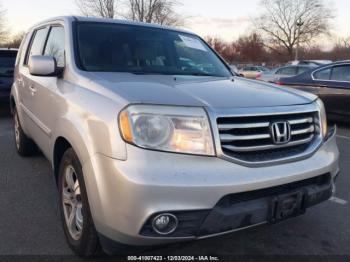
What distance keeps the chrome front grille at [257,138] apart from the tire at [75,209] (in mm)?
955

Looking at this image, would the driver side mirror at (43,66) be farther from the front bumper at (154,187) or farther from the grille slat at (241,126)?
the grille slat at (241,126)

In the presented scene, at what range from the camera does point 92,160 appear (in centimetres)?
236

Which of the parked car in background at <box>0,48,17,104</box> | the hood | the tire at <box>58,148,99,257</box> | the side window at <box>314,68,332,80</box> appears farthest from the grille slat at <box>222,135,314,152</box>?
the parked car in background at <box>0,48,17,104</box>

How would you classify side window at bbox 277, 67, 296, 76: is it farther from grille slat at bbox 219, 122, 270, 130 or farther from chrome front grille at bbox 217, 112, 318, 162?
grille slat at bbox 219, 122, 270, 130

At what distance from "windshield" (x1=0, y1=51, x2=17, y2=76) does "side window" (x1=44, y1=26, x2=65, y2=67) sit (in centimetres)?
522

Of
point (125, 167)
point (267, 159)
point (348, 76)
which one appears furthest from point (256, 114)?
point (348, 76)

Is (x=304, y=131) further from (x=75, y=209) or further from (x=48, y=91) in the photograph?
(x=48, y=91)

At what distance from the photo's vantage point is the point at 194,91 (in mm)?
2662

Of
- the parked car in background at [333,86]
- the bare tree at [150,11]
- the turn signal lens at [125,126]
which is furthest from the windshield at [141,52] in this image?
the bare tree at [150,11]

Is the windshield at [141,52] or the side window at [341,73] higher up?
the windshield at [141,52]

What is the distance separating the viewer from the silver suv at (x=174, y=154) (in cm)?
220

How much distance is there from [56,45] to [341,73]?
6461mm

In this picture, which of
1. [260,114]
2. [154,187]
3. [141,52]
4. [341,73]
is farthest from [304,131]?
[341,73]

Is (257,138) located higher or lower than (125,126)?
lower
